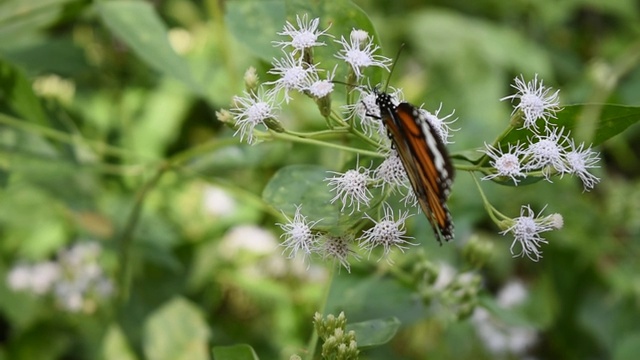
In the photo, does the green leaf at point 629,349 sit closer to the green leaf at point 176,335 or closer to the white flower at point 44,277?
the green leaf at point 176,335

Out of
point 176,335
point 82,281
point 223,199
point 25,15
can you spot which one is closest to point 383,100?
point 176,335

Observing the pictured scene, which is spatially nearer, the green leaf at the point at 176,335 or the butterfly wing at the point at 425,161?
the butterfly wing at the point at 425,161

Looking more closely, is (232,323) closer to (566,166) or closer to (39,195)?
(39,195)

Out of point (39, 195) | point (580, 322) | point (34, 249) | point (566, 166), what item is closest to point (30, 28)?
point (39, 195)

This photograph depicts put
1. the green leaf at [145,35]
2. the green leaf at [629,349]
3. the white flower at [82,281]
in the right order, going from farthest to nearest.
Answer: the white flower at [82,281]
the green leaf at [629,349]
the green leaf at [145,35]

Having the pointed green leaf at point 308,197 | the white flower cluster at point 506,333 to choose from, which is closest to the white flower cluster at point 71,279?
the white flower cluster at point 506,333

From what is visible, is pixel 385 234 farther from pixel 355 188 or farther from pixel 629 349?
pixel 629 349

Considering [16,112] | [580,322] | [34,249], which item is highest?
[580,322]

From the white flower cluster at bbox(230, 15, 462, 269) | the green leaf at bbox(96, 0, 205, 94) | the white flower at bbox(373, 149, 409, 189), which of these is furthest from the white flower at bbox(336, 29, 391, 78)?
the green leaf at bbox(96, 0, 205, 94)
